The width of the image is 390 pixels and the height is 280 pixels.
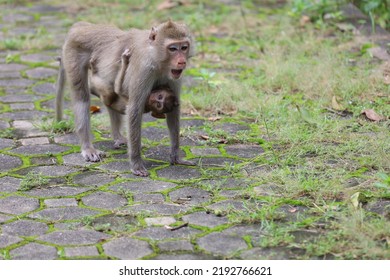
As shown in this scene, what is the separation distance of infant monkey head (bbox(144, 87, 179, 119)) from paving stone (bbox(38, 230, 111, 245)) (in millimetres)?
1581

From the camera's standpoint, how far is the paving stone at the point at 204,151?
21.9 feet

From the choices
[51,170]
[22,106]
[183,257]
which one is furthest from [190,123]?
[183,257]

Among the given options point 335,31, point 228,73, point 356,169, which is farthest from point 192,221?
point 335,31

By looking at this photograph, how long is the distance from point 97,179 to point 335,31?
522cm

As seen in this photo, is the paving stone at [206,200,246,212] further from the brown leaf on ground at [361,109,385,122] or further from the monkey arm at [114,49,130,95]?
the brown leaf on ground at [361,109,385,122]

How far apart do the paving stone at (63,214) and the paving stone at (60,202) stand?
0.30ft

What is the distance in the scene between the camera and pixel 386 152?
20.3ft

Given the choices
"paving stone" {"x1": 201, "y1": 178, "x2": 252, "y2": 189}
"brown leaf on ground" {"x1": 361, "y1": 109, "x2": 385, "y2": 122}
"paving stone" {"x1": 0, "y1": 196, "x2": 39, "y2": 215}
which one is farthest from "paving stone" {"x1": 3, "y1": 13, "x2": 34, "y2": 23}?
"paving stone" {"x1": 201, "y1": 178, "x2": 252, "y2": 189}

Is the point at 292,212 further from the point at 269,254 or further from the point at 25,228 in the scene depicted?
the point at 25,228

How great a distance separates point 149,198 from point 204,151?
1.25 m

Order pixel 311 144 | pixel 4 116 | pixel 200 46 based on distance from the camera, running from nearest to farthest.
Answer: pixel 311 144 → pixel 4 116 → pixel 200 46

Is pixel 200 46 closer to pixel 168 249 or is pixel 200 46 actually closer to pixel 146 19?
pixel 146 19

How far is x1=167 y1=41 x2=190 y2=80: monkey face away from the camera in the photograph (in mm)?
6125

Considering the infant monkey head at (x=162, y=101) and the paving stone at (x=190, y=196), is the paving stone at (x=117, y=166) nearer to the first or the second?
the infant monkey head at (x=162, y=101)
